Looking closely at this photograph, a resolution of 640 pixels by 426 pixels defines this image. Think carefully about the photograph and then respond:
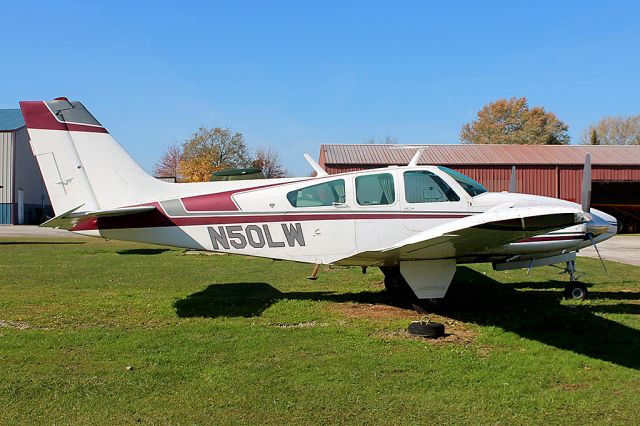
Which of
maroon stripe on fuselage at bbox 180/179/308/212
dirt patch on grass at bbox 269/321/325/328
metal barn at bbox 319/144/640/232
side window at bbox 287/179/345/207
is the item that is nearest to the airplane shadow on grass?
dirt patch on grass at bbox 269/321/325/328

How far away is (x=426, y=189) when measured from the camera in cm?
788

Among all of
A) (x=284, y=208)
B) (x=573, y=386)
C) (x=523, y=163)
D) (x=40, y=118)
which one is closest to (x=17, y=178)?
(x=523, y=163)

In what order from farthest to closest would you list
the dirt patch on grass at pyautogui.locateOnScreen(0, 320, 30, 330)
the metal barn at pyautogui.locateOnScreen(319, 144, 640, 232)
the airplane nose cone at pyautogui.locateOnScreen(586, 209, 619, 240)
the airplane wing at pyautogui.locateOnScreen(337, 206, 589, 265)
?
the metal barn at pyautogui.locateOnScreen(319, 144, 640, 232) → the airplane nose cone at pyautogui.locateOnScreen(586, 209, 619, 240) → the dirt patch on grass at pyautogui.locateOnScreen(0, 320, 30, 330) → the airplane wing at pyautogui.locateOnScreen(337, 206, 589, 265)

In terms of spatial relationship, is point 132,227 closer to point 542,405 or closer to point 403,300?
point 403,300

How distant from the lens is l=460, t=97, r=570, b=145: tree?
65438 mm

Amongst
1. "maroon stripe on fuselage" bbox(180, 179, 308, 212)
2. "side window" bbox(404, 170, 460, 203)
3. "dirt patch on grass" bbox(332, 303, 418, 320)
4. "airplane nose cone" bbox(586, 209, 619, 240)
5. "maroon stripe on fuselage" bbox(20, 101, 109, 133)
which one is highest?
"maroon stripe on fuselage" bbox(20, 101, 109, 133)

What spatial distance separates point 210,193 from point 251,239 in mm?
997

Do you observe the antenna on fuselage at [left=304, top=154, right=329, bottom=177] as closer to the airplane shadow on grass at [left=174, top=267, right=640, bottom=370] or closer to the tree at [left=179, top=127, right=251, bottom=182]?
the airplane shadow on grass at [left=174, top=267, right=640, bottom=370]

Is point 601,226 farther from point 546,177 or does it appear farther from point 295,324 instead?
point 546,177

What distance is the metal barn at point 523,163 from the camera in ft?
118

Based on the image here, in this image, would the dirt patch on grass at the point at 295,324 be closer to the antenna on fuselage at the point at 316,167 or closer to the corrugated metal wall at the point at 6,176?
the antenna on fuselage at the point at 316,167

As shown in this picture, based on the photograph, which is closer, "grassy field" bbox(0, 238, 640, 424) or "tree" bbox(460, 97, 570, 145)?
"grassy field" bbox(0, 238, 640, 424)

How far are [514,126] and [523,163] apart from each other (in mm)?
Result: 35224

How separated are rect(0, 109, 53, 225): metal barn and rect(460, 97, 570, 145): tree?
52241 mm
